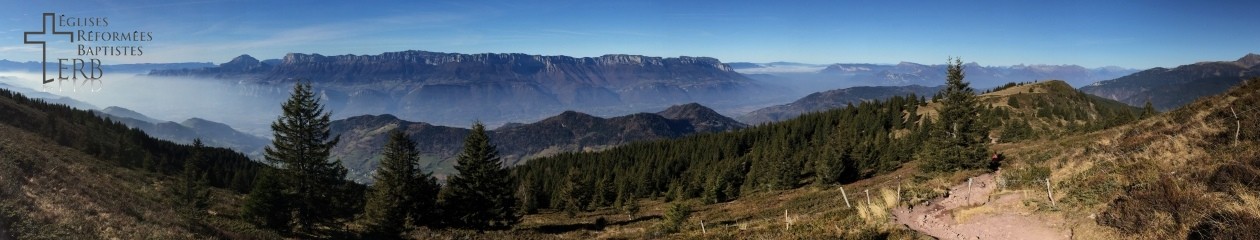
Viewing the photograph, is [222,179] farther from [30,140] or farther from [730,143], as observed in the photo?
[730,143]

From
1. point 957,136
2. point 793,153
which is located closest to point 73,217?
point 957,136

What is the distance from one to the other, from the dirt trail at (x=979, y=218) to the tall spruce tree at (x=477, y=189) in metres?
25.5

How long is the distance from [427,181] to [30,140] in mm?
64011

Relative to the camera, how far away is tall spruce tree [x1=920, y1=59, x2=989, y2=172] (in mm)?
39250

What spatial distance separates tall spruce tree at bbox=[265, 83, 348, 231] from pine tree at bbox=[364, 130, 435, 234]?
10.3 ft

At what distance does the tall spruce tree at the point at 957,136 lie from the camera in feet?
129

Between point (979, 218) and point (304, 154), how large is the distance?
36616 mm

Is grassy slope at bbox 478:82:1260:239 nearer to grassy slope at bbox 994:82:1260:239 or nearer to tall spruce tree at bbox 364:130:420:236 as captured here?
grassy slope at bbox 994:82:1260:239

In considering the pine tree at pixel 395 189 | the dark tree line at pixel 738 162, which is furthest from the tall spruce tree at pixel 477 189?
the dark tree line at pixel 738 162

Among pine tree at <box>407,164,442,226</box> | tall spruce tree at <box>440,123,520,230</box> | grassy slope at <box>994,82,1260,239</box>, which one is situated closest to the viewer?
grassy slope at <box>994,82,1260,239</box>

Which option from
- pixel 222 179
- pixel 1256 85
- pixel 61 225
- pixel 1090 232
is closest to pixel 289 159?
pixel 61 225

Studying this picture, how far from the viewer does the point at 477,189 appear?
3619 cm

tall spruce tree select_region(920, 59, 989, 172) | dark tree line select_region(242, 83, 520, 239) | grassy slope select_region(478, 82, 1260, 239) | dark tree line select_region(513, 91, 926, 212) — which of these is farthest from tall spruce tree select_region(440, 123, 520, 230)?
tall spruce tree select_region(920, 59, 989, 172)

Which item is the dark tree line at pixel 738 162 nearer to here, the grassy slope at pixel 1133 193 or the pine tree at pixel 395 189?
the pine tree at pixel 395 189
